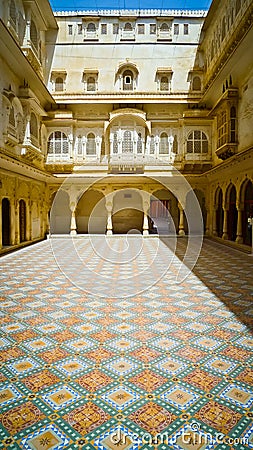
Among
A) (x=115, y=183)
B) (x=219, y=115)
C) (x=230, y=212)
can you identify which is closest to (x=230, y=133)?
(x=219, y=115)

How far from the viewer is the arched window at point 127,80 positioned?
17.8 meters

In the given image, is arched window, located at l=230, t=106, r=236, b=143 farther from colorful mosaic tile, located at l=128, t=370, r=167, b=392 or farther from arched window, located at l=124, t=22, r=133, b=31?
colorful mosaic tile, located at l=128, t=370, r=167, b=392

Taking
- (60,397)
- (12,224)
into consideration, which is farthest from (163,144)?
(60,397)

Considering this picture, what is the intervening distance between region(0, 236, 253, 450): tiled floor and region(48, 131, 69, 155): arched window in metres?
11.7

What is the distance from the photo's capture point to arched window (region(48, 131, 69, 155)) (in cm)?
1723

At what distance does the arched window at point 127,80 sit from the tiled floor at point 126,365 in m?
14.1

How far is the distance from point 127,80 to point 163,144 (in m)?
4.12

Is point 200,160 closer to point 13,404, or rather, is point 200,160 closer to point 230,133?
point 230,133

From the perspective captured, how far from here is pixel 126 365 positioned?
332cm

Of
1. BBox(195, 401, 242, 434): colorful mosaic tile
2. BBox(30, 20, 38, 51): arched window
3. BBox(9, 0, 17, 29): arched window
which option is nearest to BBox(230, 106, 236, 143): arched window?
BBox(9, 0, 17, 29): arched window

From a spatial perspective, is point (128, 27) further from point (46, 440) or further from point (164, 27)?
point (46, 440)

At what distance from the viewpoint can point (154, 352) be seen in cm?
360

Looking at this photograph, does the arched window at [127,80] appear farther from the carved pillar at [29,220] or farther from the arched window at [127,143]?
the carved pillar at [29,220]

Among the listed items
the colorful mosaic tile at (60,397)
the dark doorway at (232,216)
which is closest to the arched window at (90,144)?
the dark doorway at (232,216)
